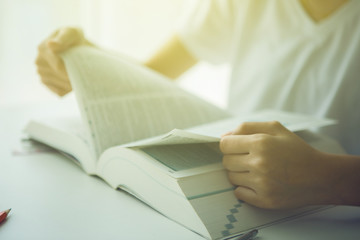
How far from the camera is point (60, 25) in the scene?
4.75ft

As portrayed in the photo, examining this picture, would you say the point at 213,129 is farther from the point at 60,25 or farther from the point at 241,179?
the point at 60,25

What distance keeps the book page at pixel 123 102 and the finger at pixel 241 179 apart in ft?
0.54

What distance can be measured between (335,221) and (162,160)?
0.19 m

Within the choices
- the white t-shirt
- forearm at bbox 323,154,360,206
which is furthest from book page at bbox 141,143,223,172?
the white t-shirt

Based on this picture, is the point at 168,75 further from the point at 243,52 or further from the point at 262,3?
the point at 262,3

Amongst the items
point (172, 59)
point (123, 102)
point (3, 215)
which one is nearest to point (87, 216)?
point (3, 215)

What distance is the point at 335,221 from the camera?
12.8 inches

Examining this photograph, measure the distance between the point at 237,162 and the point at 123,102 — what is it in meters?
0.22

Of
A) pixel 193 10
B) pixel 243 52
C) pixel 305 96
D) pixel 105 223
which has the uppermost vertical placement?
pixel 193 10

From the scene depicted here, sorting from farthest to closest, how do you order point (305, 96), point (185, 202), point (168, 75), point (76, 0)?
point (76, 0), point (168, 75), point (305, 96), point (185, 202)

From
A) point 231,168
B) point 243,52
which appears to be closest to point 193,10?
point 243,52

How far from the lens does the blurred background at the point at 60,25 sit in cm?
135

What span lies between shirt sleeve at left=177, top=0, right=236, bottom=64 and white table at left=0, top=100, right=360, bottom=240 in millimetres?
592

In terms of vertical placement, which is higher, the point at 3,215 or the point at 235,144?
the point at 235,144
